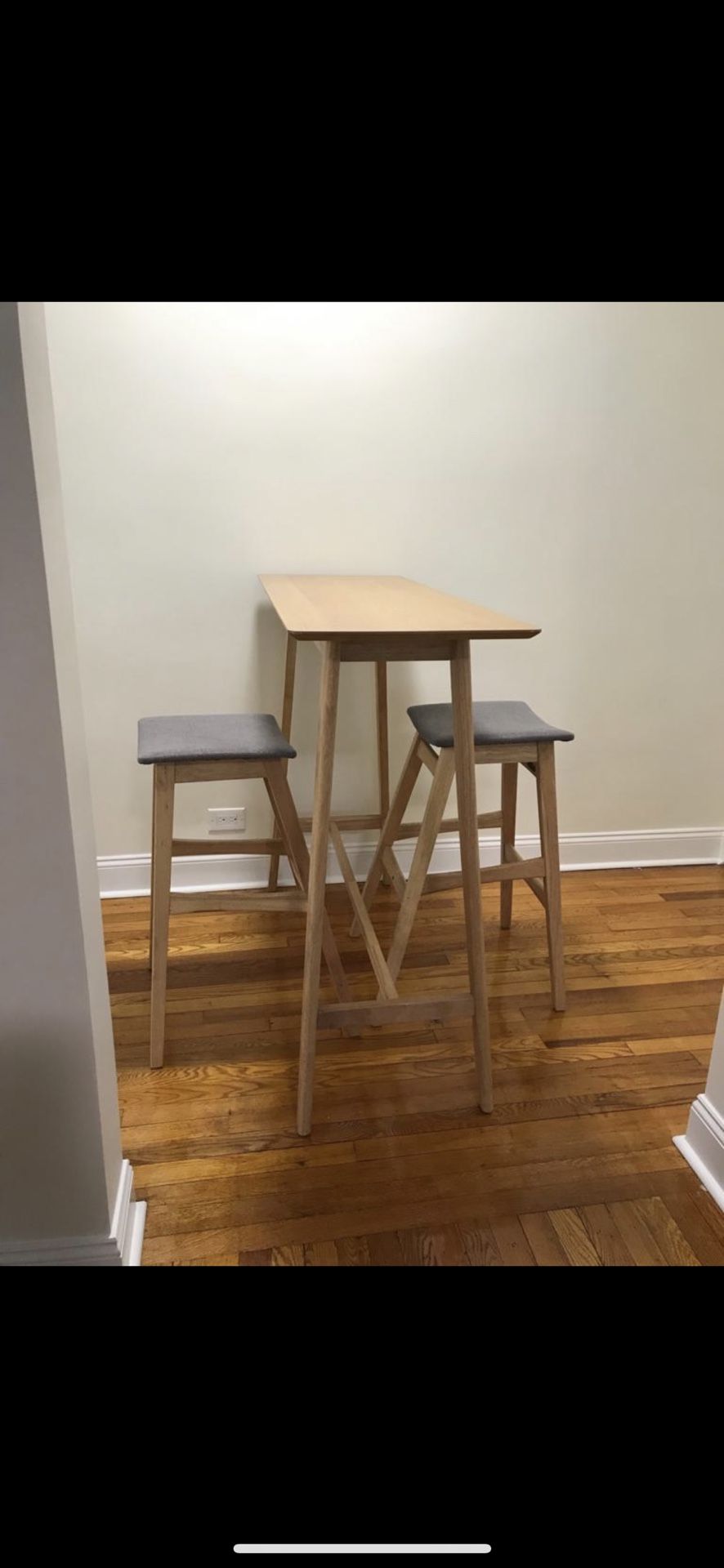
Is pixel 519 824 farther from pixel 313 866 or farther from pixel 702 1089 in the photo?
pixel 313 866

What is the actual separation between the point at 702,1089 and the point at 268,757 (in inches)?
42.6

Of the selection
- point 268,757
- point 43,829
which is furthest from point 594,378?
point 43,829

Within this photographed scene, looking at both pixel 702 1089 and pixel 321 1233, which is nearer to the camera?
pixel 321 1233

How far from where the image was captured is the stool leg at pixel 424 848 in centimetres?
166

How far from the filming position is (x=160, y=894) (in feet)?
5.64

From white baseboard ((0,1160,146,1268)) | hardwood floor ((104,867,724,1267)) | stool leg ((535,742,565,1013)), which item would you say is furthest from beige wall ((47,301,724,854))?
white baseboard ((0,1160,146,1268))

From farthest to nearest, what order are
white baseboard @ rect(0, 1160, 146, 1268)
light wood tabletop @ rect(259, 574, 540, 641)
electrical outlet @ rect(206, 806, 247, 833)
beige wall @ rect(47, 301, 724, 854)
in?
1. electrical outlet @ rect(206, 806, 247, 833)
2. beige wall @ rect(47, 301, 724, 854)
3. light wood tabletop @ rect(259, 574, 540, 641)
4. white baseboard @ rect(0, 1160, 146, 1268)

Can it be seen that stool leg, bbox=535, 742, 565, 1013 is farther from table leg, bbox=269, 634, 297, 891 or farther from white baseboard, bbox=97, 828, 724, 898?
table leg, bbox=269, 634, 297, 891

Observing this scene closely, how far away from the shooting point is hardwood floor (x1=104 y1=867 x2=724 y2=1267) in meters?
1.38

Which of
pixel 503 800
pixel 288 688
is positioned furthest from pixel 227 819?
pixel 503 800

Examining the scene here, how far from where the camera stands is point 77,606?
7.24ft

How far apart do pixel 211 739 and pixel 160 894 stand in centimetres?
32

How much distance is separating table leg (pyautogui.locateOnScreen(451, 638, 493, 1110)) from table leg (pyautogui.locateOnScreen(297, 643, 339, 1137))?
21 cm

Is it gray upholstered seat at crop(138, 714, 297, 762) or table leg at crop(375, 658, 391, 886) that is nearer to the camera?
gray upholstered seat at crop(138, 714, 297, 762)
